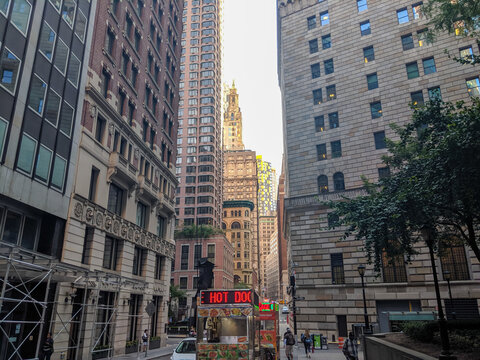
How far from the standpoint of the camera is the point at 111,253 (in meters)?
26.9

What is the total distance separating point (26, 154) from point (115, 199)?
10410 millimetres

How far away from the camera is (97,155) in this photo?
1001 inches

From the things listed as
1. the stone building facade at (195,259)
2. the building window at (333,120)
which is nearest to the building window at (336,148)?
the building window at (333,120)

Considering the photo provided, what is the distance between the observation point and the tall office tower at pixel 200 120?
98088mm

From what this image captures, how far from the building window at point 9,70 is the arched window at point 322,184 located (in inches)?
1103

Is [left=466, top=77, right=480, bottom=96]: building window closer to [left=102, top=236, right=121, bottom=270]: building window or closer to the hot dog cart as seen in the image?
the hot dog cart

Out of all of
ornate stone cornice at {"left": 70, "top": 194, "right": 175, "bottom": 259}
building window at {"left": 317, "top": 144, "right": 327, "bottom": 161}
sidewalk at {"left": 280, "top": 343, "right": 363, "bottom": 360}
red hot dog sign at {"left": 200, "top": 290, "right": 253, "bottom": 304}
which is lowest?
sidewalk at {"left": 280, "top": 343, "right": 363, "bottom": 360}

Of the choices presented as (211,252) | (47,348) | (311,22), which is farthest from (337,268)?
(211,252)

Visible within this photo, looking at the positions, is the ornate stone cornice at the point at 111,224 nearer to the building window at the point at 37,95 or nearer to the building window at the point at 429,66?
the building window at the point at 37,95

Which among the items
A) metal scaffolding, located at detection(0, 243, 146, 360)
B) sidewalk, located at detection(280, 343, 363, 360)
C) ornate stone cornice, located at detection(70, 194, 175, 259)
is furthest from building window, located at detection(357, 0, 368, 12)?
metal scaffolding, located at detection(0, 243, 146, 360)

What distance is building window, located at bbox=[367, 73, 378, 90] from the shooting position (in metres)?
37.5

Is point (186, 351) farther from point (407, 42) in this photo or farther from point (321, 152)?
point (407, 42)

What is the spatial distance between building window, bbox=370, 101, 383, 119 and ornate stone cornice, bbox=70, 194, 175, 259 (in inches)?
976

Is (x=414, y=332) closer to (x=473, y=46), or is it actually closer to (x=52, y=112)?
(x=52, y=112)
